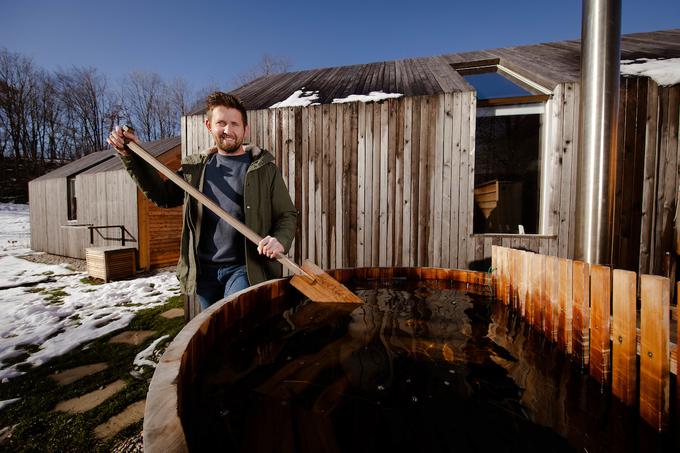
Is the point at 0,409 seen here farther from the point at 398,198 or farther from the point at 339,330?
the point at 398,198

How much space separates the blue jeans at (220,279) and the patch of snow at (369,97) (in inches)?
128

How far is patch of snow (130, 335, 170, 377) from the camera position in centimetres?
291

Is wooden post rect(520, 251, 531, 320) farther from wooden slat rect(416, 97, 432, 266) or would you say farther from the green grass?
the green grass

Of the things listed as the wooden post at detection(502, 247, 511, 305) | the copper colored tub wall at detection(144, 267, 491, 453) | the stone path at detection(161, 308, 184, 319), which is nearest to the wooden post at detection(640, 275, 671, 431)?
the wooden post at detection(502, 247, 511, 305)

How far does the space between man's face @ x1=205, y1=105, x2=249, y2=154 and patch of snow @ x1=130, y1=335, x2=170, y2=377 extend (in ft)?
8.07

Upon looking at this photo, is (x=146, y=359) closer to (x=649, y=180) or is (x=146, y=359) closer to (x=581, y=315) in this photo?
(x=581, y=315)

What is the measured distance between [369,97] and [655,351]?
4.10 meters

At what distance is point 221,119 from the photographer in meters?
1.94

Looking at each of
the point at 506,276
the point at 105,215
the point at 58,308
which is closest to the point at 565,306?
the point at 506,276

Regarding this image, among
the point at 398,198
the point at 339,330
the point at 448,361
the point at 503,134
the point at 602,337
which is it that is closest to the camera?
the point at 602,337

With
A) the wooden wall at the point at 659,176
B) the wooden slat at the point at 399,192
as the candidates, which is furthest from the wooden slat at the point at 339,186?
the wooden wall at the point at 659,176

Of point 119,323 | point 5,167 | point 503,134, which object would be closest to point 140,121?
point 5,167

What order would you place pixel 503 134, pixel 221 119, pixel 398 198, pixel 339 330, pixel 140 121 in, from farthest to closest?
pixel 140 121, pixel 503 134, pixel 398 198, pixel 221 119, pixel 339 330

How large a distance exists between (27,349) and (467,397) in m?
4.76
